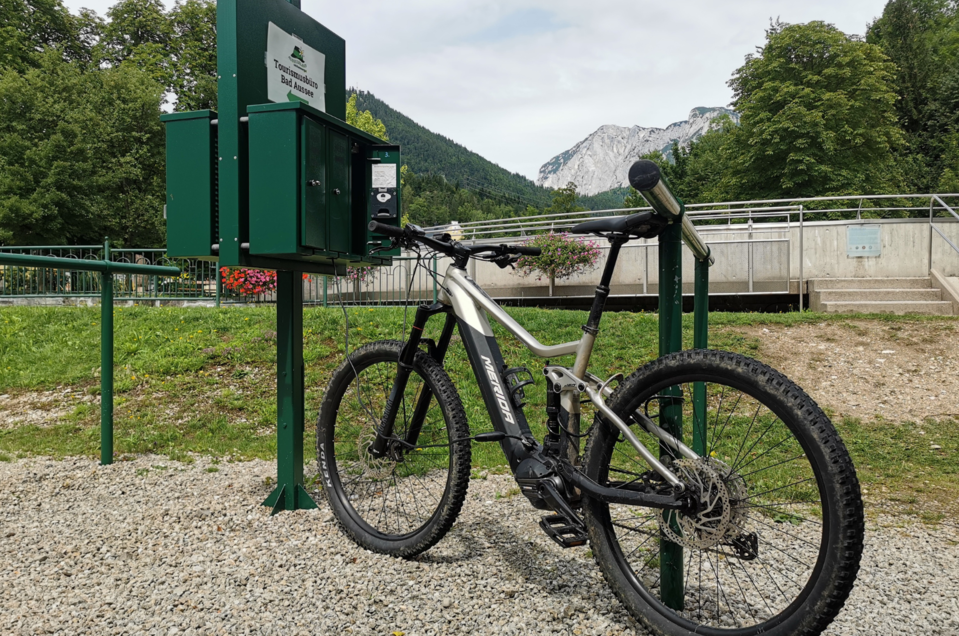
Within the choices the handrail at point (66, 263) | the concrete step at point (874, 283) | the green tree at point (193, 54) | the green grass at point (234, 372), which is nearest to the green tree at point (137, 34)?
the green tree at point (193, 54)

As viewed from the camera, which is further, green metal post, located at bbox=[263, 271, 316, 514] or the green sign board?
green metal post, located at bbox=[263, 271, 316, 514]

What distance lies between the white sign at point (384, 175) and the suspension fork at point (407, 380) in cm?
101

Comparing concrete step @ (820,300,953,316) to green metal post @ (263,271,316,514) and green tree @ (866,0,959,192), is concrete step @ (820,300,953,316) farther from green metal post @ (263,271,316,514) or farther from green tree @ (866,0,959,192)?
green tree @ (866,0,959,192)

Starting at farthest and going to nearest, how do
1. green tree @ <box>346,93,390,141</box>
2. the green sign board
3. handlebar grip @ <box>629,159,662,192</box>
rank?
green tree @ <box>346,93,390,141</box>, the green sign board, handlebar grip @ <box>629,159,662,192</box>

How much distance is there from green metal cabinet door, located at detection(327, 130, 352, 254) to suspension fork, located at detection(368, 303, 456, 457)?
2.24 feet

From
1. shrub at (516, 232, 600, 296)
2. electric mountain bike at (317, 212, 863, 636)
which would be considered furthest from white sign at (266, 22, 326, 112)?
shrub at (516, 232, 600, 296)

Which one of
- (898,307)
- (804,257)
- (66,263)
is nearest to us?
(66,263)

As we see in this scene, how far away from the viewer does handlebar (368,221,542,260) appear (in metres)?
2.77

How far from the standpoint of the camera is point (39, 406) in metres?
6.53

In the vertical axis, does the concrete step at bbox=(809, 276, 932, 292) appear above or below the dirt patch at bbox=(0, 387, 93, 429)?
above

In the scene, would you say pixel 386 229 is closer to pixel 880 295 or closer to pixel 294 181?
pixel 294 181

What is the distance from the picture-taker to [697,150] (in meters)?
51.7

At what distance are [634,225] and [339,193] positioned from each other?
1795mm

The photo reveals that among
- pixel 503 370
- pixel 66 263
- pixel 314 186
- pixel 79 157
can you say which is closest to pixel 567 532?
pixel 503 370
